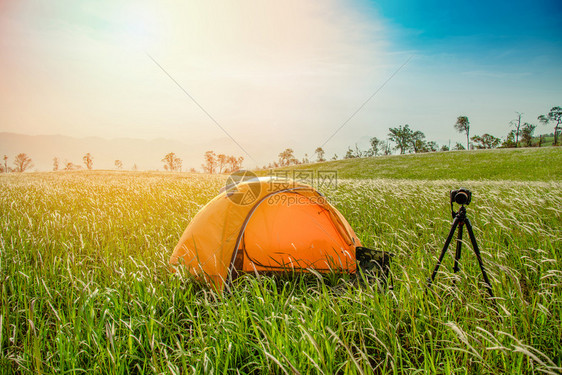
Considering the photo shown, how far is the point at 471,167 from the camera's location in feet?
114

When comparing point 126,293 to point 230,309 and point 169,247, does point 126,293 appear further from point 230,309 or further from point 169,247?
point 169,247

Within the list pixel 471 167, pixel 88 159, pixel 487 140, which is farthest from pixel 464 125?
pixel 88 159

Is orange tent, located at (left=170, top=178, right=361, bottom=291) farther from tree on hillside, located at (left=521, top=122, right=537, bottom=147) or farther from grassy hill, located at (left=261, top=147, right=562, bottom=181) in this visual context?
tree on hillside, located at (left=521, top=122, right=537, bottom=147)

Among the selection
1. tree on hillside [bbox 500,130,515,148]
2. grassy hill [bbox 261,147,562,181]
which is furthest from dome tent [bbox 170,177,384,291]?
tree on hillside [bbox 500,130,515,148]

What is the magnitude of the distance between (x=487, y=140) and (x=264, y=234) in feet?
366

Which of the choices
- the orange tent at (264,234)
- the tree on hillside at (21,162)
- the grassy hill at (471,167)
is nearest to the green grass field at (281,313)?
the orange tent at (264,234)

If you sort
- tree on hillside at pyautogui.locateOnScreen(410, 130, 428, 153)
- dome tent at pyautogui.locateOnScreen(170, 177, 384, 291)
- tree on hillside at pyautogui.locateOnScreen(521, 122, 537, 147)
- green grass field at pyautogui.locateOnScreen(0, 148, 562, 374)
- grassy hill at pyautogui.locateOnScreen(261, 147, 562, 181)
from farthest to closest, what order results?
tree on hillside at pyautogui.locateOnScreen(410, 130, 428, 153)
tree on hillside at pyautogui.locateOnScreen(521, 122, 537, 147)
grassy hill at pyautogui.locateOnScreen(261, 147, 562, 181)
dome tent at pyautogui.locateOnScreen(170, 177, 384, 291)
green grass field at pyautogui.locateOnScreen(0, 148, 562, 374)

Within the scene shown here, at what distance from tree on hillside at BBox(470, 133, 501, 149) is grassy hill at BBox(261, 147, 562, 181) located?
186ft

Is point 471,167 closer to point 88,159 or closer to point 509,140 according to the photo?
point 509,140

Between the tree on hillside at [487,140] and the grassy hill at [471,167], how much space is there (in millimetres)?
56606

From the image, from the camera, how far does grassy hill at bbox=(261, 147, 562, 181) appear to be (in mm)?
28316

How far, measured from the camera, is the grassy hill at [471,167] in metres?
28.3

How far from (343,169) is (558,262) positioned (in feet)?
139

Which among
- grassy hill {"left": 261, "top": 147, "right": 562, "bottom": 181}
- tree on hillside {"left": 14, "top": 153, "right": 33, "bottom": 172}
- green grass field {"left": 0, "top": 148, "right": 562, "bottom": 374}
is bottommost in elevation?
green grass field {"left": 0, "top": 148, "right": 562, "bottom": 374}
